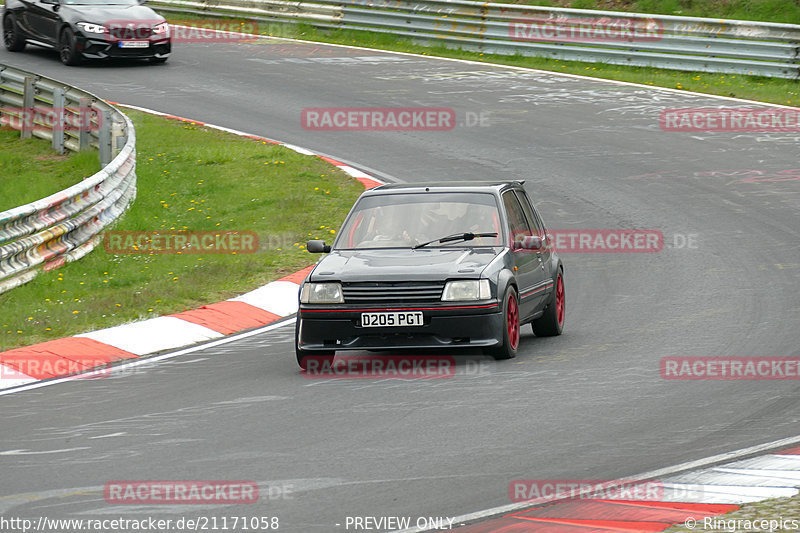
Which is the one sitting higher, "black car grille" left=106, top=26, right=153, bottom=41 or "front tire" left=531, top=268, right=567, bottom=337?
"black car grille" left=106, top=26, right=153, bottom=41

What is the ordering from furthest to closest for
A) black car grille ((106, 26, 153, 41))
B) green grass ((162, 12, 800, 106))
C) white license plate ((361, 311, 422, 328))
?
black car grille ((106, 26, 153, 41)) → green grass ((162, 12, 800, 106)) → white license plate ((361, 311, 422, 328))

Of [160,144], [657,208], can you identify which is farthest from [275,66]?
[657,208]

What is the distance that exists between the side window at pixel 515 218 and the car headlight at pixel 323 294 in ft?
5.70

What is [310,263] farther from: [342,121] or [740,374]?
[342,121]

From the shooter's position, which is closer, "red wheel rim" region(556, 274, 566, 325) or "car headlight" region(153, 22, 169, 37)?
"red wheel rim" region(556, 274, 566, 325)

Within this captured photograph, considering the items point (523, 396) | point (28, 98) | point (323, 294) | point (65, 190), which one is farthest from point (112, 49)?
point (523, 396)

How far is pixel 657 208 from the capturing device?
16.3m

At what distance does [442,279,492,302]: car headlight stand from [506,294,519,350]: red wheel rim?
0.37 m

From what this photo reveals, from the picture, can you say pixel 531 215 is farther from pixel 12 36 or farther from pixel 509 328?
pixel 12 36

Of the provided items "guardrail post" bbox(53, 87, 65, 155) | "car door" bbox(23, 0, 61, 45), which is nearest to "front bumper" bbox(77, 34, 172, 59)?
"car door" bbox(23, 0, 61, 45)

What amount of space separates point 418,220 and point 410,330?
141 centimetres

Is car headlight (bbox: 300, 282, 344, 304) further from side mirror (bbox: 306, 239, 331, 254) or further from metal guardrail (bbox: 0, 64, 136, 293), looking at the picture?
metal guardrail (bbox: 0, 64, 136, 293)

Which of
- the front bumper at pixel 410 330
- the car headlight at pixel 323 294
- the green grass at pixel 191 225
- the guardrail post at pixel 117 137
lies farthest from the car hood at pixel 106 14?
the front bumper at pixel 410 330

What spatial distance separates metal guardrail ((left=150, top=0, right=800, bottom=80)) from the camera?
23.9m
